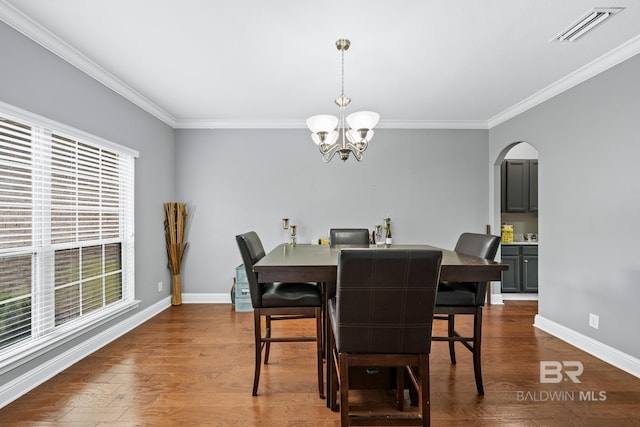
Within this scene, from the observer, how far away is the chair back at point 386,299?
4.54 feet

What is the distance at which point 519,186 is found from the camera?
4.64 metres

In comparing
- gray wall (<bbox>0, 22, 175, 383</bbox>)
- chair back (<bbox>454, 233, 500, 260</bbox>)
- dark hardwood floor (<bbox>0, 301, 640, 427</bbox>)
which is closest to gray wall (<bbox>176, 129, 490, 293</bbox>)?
gray wall (<bbox>0, 22, 175, 383</bbox>)

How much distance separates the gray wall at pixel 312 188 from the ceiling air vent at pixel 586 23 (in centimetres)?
211

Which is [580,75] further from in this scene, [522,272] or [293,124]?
[293,124]

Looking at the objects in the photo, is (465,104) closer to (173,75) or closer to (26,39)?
(173,75)

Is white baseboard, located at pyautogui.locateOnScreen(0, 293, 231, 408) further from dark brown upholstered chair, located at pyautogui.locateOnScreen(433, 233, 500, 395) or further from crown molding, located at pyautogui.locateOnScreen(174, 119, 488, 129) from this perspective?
dark brown upholstered chair, located at pyautogui.locateOnScreen(433, 233, 500, 395)

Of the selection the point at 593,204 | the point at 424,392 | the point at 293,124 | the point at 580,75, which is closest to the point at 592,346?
the point at 593,204

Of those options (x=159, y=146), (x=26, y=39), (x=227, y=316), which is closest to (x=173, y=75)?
(x=26, y=39)

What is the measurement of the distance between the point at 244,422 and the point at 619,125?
3.48m

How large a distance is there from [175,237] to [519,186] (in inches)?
192

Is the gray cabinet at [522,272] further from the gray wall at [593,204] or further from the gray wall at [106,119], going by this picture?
the gray wall at [106,119]

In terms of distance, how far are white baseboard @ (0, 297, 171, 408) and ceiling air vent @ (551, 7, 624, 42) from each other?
4367 millimetres

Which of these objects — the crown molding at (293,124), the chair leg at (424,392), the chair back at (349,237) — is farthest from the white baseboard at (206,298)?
the chair leg at (424,392)

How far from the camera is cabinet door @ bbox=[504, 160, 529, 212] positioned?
4625mm
